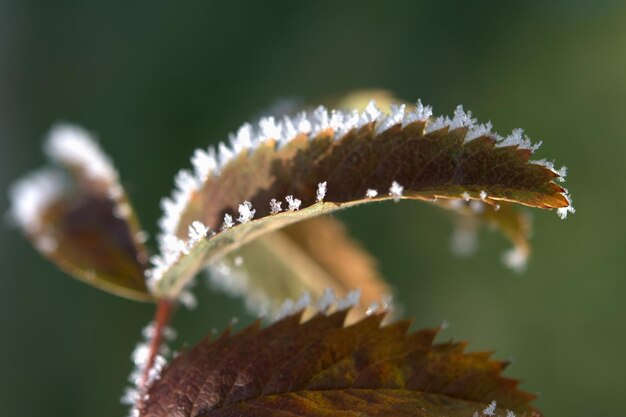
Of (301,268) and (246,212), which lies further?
(301,268)

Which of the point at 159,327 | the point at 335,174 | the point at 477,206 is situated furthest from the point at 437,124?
the point at 159,327

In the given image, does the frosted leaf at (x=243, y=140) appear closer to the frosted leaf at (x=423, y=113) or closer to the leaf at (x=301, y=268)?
the frosted leaf at (x=423, y=113)

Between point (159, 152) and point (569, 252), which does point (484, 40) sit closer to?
point (569, 252)

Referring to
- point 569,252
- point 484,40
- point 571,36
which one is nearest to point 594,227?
point 569,252

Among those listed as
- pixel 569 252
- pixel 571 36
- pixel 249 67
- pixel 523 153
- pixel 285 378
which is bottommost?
pixel 285 378

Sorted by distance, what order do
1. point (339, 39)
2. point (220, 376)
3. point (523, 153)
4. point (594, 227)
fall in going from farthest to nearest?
point (339, 39) → point (594, 227) → point (220, 376) → point (523, 153)

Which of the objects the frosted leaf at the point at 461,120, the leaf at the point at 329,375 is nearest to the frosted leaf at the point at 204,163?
the leaf at the point at 329,375

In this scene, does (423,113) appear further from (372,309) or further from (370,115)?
(372,309)
